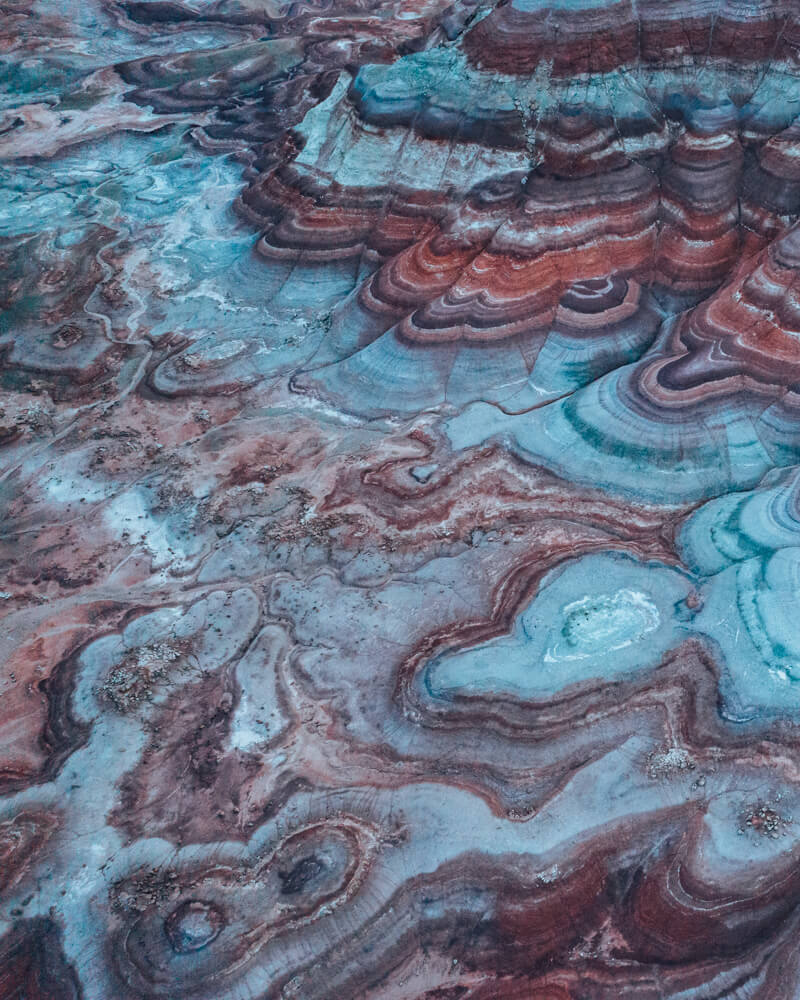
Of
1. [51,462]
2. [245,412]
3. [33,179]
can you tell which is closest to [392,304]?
[245,412]

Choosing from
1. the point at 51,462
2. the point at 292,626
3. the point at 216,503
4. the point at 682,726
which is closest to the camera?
the point at 682,726

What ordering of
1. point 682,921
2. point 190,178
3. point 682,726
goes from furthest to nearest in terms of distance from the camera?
point 190,178
point 682,726
point 682,921

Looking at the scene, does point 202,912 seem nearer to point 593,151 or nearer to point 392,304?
point 392,304

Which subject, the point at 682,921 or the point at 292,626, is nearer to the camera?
the point at 682,921

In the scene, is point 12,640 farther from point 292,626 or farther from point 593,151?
point 593,151

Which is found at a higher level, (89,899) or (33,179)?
(33,179)

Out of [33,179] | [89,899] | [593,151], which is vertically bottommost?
[89,899]

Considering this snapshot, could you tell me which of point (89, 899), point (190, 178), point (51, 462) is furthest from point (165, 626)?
point (190, 178)
